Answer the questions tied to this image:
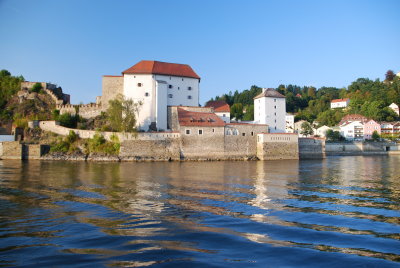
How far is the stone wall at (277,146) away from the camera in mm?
36031

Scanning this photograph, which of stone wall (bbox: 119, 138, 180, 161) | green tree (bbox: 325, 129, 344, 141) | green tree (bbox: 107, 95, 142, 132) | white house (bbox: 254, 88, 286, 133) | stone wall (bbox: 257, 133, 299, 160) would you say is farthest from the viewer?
green tree (bbox: 325, 129, 344, 141)

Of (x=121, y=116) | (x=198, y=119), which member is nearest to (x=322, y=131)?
(x=198, y=119)

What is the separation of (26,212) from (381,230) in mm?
9481

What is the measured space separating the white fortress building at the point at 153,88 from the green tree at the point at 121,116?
392 cm

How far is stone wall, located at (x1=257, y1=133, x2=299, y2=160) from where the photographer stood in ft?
118

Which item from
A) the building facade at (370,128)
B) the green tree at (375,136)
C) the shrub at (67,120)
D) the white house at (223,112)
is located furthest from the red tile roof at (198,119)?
the building facade at (370,128)

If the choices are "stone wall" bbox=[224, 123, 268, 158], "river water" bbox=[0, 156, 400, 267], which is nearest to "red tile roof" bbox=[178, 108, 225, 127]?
"stone wall" bbox=[224, 123, 268, 158]

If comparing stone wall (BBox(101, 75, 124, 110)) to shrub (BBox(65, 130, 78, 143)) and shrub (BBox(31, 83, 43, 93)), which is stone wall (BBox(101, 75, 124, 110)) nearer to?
shrub (BBox(65, 130, 78, 143))

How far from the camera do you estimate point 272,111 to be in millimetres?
43625

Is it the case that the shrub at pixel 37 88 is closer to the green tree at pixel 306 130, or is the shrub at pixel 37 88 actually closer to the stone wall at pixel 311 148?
the stone wall at pixel 311 148

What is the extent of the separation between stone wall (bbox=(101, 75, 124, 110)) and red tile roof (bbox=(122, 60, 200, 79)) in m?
2.44

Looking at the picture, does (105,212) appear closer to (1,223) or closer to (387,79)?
(1,223)

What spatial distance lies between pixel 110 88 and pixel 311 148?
1099 inches

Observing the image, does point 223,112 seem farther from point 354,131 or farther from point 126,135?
point 354,131
